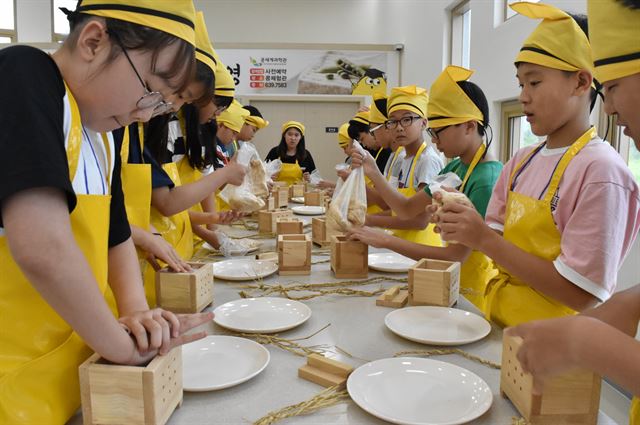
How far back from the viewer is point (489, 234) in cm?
130

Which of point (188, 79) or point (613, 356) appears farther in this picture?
point (188, 79)

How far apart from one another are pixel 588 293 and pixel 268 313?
2.83 feet

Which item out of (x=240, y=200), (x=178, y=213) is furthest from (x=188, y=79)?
(x=240, y=200)

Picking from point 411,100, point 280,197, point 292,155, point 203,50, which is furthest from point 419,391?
point 292,155

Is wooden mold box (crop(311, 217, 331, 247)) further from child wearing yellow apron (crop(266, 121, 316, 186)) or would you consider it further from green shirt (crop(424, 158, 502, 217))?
child wearing yellow apron (crop(266, 121, 316, 186))

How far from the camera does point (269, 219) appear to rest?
2.58 m

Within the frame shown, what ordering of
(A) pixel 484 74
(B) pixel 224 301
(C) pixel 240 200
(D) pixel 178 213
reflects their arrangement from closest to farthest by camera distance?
(B) pixel 224 301
(D) pixel 178 213
(C) pixel 240 200
(A) pixel 484 74

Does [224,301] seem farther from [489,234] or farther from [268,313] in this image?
[489,234]

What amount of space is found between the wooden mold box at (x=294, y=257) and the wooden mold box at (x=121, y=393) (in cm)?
100

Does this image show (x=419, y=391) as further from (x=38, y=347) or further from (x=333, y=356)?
(x=38, y=347)

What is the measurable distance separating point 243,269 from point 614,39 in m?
1.36

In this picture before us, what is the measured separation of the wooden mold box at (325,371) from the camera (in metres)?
0.93

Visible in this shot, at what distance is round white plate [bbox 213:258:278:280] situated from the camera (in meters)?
1.69

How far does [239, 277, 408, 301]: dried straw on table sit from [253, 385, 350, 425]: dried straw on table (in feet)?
1.93
